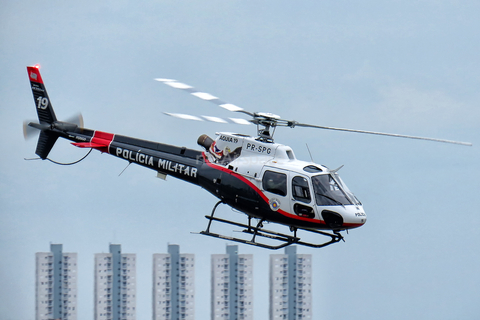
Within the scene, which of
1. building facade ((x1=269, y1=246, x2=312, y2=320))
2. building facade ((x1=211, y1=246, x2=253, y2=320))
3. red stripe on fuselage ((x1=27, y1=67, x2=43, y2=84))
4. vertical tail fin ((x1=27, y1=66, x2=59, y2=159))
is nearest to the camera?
vertical tail fin ((x1=27, y1=66, x2=59, y2=159))

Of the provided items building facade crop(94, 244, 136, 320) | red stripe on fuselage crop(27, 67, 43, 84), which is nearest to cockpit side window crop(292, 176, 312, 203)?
red stripe on fuselage crop(27, 67, 43, 84)

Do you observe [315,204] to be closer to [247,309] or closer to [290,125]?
[290,125]

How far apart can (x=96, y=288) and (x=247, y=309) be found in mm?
17667

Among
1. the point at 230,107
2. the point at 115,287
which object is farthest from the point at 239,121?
the point at 115,287

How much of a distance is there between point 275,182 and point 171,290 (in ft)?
252

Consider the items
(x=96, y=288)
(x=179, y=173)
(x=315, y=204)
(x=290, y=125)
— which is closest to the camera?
(x=315, y=204)

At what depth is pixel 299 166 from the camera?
57.9ft

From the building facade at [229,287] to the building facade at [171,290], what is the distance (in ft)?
10.9

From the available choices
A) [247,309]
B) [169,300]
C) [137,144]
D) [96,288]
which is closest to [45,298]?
[96,288]

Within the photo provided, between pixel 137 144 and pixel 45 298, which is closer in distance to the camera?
pixel 137 144

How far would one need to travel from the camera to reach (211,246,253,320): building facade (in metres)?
95.1

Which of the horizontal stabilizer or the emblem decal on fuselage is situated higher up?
the horizontal stabilizer

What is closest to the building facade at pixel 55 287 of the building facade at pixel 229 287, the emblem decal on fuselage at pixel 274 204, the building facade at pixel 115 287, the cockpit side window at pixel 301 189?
the building facade at pixel 115 287

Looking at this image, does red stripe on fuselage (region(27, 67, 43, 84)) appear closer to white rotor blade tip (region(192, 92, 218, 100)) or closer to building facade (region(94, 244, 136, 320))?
white rotor blade tip (region(192, 92, 218, 100))
